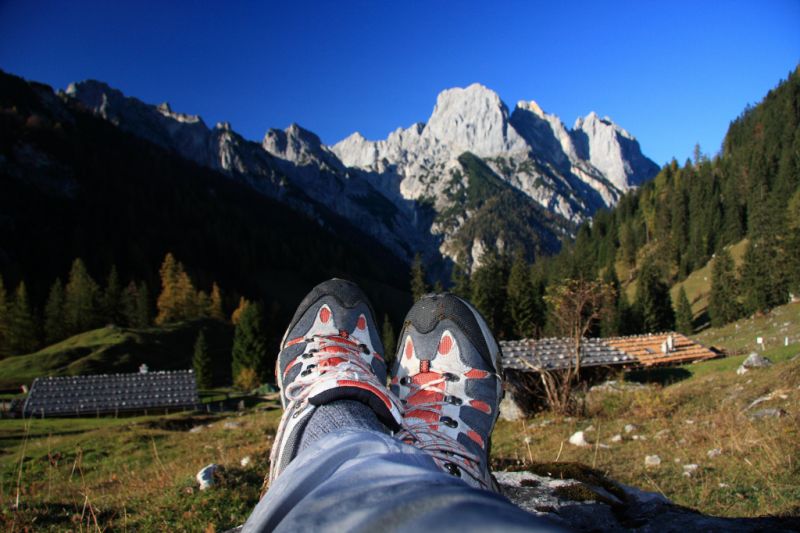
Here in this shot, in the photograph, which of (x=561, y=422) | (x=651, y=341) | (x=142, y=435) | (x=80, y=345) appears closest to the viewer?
(x=561, y=422)

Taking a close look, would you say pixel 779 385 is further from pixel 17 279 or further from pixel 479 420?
pixel 17 279

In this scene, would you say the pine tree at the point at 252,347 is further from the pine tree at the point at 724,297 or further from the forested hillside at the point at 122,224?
the pine tree at the point at 724,297

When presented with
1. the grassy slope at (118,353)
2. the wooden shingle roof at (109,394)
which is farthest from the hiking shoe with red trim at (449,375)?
the grassy slope at (118,353)

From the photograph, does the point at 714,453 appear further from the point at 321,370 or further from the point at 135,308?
the point at 135,308

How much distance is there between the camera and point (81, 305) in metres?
54.8

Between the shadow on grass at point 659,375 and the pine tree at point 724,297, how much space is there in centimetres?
3663

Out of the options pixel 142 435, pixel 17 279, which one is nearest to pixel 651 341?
pixel 142 435

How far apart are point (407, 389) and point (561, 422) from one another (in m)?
6.25

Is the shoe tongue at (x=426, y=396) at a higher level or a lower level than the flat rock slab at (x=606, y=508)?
higher

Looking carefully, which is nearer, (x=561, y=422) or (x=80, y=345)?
(x=561, y=422)

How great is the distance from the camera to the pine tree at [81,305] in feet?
177

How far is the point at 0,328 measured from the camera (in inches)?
1933

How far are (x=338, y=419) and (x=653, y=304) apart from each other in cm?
6134

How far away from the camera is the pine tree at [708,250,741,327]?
46.7 m
